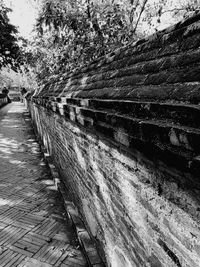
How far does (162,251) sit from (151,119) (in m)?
0.90

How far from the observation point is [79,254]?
11.8 ft

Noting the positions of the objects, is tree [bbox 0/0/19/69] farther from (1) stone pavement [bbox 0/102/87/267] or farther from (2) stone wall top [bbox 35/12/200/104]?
(2) stone wall top [bbox 35/12/200/104]

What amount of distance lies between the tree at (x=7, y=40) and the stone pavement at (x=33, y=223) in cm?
2124

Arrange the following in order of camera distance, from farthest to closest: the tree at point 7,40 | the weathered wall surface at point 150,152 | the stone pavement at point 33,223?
the tree at point 7,40 < the stone pavement at point 33,223 < the weathered wall surface at point 150,152

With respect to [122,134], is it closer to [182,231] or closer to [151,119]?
[151,119]

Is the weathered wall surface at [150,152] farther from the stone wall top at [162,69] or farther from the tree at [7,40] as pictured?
the tree at [7,40]

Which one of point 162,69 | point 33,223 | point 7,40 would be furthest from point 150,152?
point 7,40

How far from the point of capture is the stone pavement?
3.54m

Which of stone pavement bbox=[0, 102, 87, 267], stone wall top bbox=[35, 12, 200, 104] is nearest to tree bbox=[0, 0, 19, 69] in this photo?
stone pavement bbox=[0, 102, 87, 267]

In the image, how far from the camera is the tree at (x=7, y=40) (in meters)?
24.7

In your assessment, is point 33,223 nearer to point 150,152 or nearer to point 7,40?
point 150,152

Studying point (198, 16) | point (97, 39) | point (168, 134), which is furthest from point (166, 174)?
point (97, 39)

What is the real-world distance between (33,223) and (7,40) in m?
26.8

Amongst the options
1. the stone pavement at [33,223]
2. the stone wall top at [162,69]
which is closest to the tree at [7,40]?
the stone pavement at [33,223]
